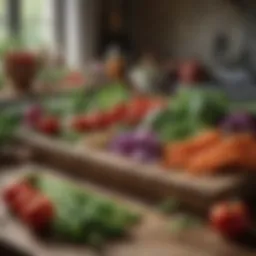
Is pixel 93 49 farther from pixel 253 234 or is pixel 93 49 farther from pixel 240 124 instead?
pixel 253 234

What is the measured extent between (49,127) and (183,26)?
113 cm

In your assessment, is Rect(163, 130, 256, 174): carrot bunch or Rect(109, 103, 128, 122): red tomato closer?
Rect(163, 130, 256, 174): carrot bunch

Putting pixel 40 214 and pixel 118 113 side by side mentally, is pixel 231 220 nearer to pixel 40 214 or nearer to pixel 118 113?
pixel 40 214

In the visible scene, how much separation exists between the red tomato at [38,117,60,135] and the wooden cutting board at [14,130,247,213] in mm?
29

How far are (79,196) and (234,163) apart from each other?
0.27 m

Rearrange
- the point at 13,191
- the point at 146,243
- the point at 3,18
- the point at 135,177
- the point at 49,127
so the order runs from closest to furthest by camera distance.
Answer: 1. the point at 146,243
2. the point at 13,191
3. the point at 135,177
4. the point at 49,127
5. the point at 3,18

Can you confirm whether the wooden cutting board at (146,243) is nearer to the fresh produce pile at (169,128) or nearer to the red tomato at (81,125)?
the fresh produce pile at (169,128)

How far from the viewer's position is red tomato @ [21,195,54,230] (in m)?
1.08

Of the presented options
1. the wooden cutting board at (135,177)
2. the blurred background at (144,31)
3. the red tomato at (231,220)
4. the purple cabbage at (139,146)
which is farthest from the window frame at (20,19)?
the red tomato at (231,220)

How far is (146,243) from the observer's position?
1.05 metres

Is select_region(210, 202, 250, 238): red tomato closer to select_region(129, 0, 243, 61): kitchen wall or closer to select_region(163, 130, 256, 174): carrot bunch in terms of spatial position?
select_region(163, 130, 256, 174): carrot bunch

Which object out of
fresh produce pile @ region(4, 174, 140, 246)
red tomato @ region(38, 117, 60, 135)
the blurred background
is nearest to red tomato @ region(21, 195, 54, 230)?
fresh produce pile @ region(4, 174, 140, 246)

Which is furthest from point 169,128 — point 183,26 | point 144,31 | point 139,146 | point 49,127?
point 144,31

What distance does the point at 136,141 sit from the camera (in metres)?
1.36
